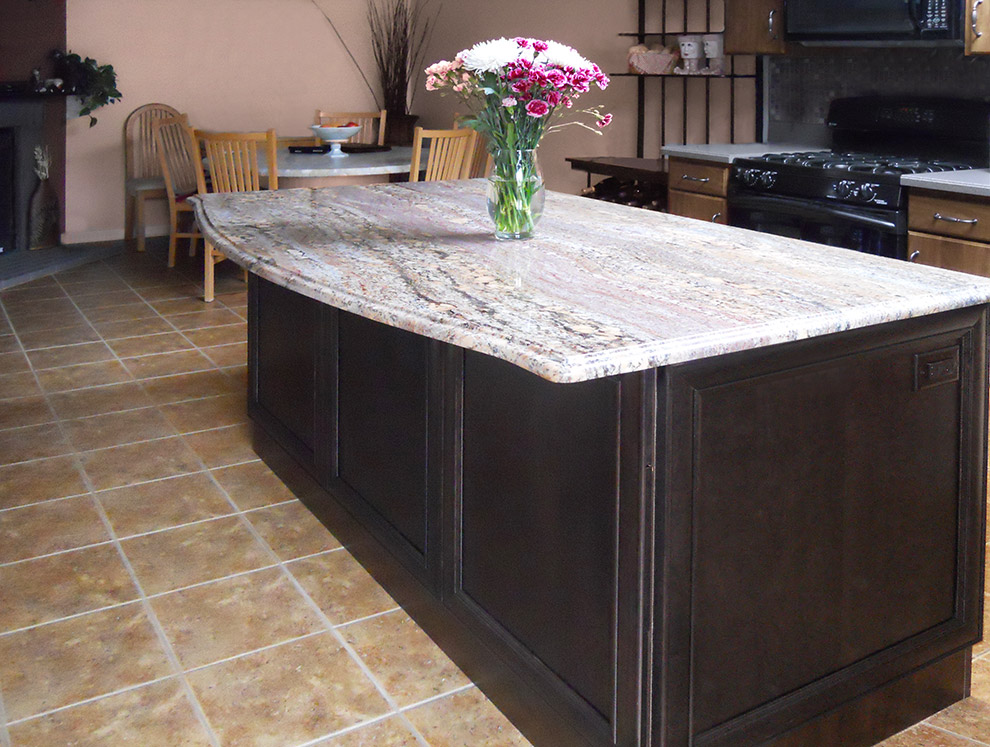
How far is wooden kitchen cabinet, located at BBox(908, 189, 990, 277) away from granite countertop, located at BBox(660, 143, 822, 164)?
1.01 metres

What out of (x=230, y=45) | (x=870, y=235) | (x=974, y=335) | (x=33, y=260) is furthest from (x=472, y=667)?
(x=230, y=45)

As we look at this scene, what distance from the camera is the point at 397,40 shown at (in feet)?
26.2

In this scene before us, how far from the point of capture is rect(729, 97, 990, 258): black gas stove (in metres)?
3.90

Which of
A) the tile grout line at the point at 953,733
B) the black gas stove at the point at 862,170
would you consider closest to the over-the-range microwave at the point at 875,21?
the black gas stove at the point at 862,170

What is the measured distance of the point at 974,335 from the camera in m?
1.93

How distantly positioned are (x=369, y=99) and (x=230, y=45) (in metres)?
1.15

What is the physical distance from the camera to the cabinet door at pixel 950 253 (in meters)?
3.46

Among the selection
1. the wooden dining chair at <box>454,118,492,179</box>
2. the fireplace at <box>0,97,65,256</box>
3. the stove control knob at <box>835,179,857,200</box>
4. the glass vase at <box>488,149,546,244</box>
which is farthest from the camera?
the fireplace at <box>0,97,65,256</box>

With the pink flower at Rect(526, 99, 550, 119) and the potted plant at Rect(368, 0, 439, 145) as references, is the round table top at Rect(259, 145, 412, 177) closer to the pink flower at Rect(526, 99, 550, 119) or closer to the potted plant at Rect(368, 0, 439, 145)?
the potted plant at Rect(368, 0, 439, 145)

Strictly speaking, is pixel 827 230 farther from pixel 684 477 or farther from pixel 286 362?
pixel 684 477

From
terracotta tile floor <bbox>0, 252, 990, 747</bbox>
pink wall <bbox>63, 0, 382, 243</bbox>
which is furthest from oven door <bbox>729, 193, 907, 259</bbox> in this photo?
pink wall <bbox>63, 0, 382, 243</bbox>

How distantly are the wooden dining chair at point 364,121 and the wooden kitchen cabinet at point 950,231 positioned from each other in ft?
13.1

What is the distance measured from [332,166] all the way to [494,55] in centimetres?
316

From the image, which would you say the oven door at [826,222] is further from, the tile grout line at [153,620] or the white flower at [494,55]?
the tile grout line at [153,620]
